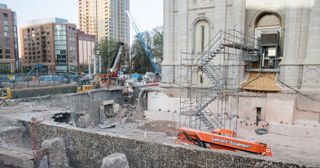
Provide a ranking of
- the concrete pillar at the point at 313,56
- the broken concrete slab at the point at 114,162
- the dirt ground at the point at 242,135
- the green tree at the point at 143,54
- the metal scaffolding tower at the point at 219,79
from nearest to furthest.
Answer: the broken concrete slab at the point at 114,162 → the dirt ground at the point at 242,135 → the concrete pillar at the point at 313,56 → the metal scaffolding tower at the point at 219,79 → the green tree at the point at 143,54

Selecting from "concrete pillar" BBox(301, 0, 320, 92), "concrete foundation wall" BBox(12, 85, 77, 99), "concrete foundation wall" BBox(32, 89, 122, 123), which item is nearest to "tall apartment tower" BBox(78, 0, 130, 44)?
"concrete foundation wall" BBox(12, 85, 77, 99)

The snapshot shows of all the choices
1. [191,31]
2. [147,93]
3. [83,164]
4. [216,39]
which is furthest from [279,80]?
[83,164]

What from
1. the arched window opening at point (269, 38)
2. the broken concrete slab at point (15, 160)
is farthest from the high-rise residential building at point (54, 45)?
the broken concrete slab at point (15, 160)

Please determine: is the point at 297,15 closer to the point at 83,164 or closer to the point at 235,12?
the point at 235,12

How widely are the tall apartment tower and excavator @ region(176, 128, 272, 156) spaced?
9554 centimetres

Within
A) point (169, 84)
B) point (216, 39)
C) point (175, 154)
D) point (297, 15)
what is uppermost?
point (297, 15)

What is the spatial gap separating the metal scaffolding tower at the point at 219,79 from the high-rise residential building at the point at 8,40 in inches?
2715

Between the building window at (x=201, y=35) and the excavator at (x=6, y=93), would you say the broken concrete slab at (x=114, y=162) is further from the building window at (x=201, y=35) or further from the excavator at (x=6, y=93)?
the excavator at (x=6, y=93)

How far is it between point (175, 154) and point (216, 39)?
1222cm

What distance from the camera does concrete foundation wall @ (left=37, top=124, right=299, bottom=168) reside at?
231 inches

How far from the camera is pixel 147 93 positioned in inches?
739

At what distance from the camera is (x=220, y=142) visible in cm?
795

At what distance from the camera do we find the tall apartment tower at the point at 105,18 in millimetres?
102375

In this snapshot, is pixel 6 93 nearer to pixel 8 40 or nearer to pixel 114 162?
pixel 114 162
